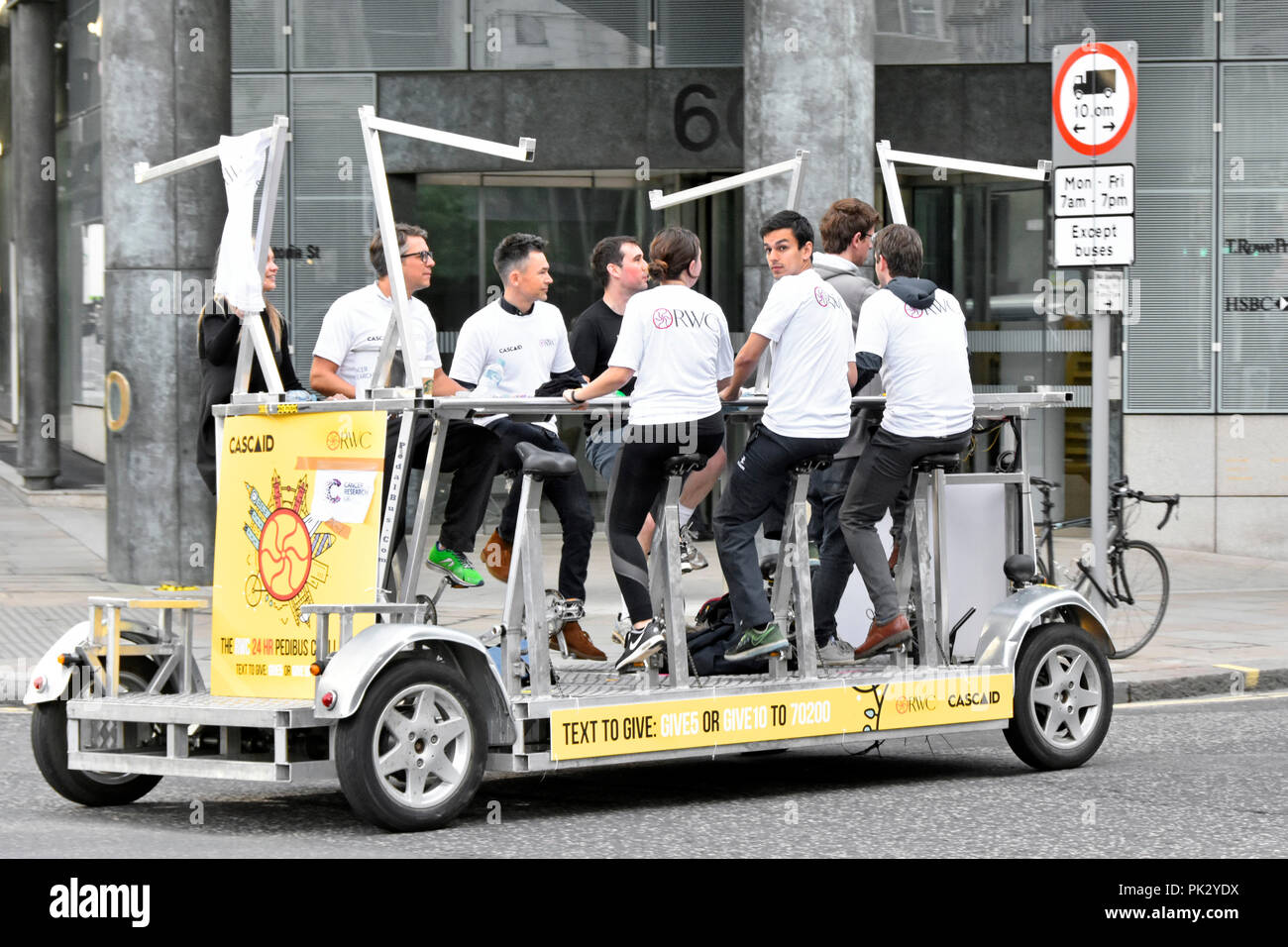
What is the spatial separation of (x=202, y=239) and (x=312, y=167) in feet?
11.4

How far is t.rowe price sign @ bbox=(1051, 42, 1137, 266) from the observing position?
1170 cm

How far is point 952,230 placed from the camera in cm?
1934

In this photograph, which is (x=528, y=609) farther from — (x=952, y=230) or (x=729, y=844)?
(x=952, y=230)

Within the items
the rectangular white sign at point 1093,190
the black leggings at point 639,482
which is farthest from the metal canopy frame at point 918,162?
the rectangular white sign at point 1093,190

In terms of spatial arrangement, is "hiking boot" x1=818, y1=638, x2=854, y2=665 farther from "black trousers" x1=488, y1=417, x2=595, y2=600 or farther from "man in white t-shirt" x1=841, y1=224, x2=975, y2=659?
"black trousers" x1=488, y1=417, x2=595, y2=600

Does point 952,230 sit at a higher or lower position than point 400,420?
higher

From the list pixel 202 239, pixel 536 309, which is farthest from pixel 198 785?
pixel 202 239

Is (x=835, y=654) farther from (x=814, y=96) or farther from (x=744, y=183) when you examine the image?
(x=814, y=96)

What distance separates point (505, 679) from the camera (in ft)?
25.3

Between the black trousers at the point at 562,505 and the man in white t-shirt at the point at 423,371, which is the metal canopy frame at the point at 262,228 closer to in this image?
the man in white t-shirt at the point at 423,371

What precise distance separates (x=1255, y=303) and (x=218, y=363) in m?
12.0

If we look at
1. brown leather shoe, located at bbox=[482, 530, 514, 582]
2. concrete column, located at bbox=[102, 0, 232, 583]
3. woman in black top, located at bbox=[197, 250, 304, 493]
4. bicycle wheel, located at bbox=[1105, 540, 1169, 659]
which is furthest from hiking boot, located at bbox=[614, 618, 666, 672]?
concrete column, located at bbox=[102, 0, 232, 583]

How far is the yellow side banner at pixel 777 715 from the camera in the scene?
764 cm

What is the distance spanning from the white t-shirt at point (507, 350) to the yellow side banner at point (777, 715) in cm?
185
